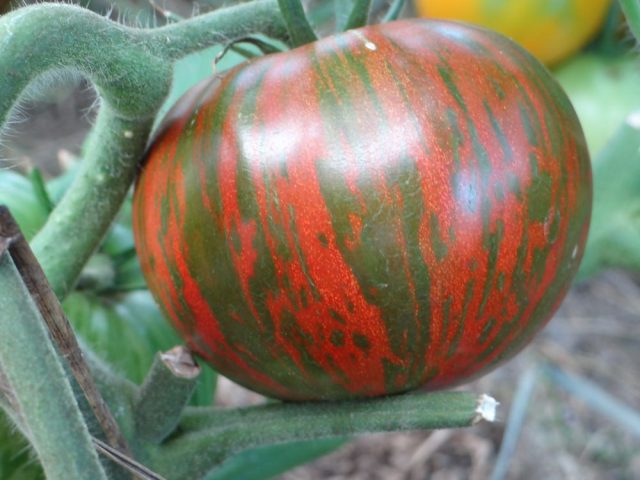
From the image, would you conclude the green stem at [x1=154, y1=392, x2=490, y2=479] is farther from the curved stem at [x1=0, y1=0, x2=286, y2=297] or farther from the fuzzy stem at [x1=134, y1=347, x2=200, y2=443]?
the curved stem at [x1=0, y1=0, x2=286, y2=297]

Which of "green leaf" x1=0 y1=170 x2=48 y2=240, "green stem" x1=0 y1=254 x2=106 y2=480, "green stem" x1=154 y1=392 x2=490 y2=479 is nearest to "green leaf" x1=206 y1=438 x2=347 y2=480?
"green stem" x1=154 y1=392 x2=490 y2=479

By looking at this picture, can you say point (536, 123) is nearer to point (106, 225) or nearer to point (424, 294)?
point (424, 294)

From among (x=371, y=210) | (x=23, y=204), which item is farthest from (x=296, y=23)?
(x=23, y=204)

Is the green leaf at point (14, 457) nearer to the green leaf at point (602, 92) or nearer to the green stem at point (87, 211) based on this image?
the green stem at point (87, 211)

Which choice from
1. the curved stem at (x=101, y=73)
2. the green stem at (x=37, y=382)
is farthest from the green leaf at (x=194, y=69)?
the green stem at (x=37, y=382)

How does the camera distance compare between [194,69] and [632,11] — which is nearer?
[632,11]

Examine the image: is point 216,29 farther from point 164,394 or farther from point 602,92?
point 602,92

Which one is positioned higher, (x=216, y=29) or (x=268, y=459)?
(x=216, y=29)
